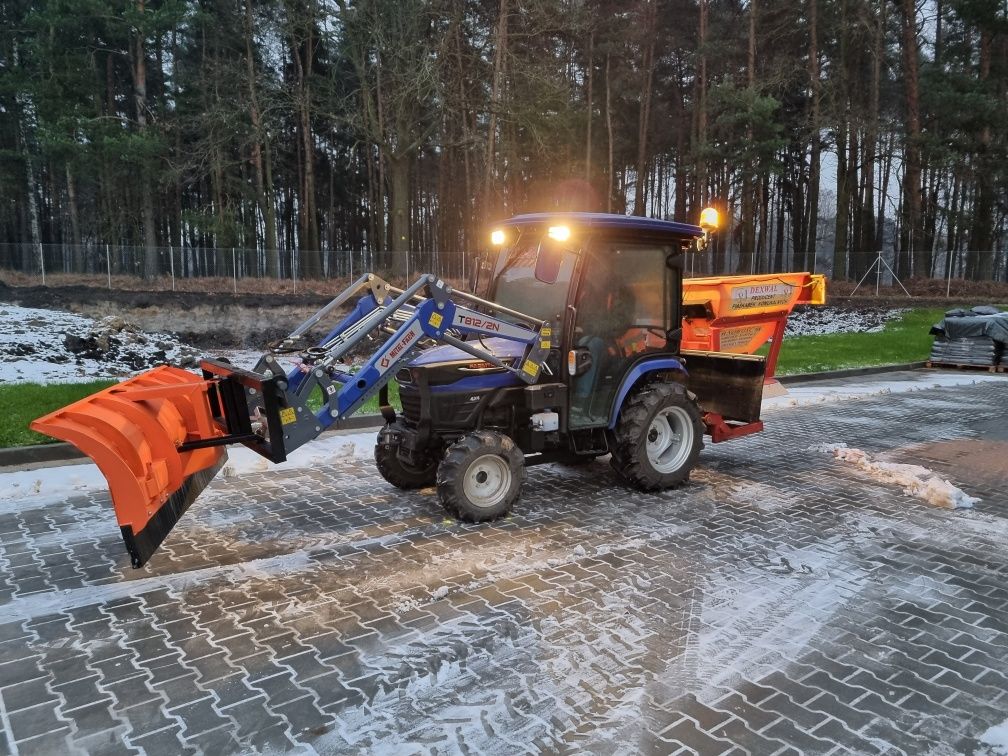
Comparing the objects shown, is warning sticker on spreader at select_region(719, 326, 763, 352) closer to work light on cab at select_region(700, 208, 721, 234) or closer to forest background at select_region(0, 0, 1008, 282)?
work light on cab at select_region(700, 208, 721, 234)

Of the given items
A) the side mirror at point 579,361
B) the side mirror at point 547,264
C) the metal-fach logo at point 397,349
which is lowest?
the side mirror at point 579,361

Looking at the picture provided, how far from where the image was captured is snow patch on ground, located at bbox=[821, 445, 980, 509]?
614cm

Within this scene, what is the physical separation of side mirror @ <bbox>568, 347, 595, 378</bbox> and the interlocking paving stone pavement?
115 cm

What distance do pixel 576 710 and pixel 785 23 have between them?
31980 millimetres

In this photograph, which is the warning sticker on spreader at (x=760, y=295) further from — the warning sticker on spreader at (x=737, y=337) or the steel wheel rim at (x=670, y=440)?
the steel wheel rim at (x=670, y=440)

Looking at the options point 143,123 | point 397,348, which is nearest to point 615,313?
point 397,348

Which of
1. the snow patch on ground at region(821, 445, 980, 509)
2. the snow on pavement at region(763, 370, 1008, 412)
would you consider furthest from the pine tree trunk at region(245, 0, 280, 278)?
the snow patch on ground at region(821, 445, 980, 509)

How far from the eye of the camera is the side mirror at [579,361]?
578cm

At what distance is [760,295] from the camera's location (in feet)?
25.2

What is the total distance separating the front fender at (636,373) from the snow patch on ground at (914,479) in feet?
7.91

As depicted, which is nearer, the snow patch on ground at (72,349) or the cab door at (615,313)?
the cab door at (615,313)

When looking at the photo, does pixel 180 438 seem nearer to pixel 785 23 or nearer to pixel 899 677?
pixel 899 677

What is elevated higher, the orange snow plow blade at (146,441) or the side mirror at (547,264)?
the side mirror at (547,264)

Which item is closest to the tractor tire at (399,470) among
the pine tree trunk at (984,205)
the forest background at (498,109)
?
the forest background at (498,109)
